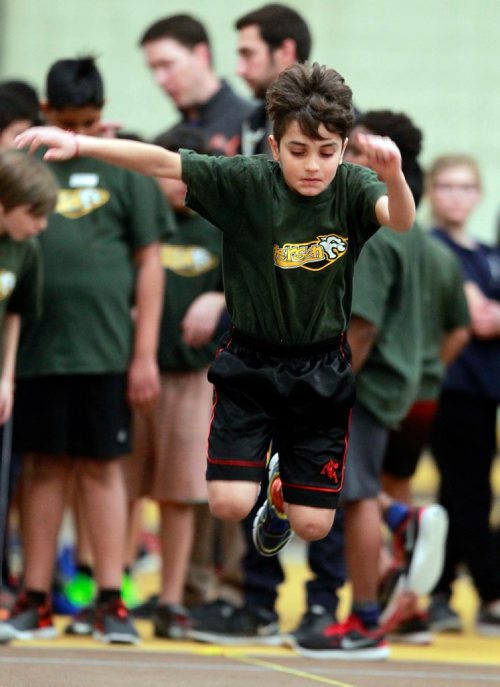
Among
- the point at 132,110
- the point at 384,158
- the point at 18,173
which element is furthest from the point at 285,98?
the point at 132,110

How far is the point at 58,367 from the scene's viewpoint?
17.0ft

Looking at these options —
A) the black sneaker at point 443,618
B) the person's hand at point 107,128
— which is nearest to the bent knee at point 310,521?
the person's hand at point 107,128

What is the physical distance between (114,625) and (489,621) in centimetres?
198

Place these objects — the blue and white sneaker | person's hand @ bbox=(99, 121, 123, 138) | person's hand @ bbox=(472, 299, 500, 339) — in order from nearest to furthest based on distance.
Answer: the blue and white sneaker
person's hand @ bbox=(99, 121, 123, 138)
person's hand @ bbox=(472, 299, 500, 339)

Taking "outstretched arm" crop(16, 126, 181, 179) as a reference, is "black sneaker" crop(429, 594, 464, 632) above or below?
below

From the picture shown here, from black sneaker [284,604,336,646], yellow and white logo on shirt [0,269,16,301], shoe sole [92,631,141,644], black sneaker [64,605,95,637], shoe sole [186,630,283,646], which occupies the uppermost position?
yellow and white logo on shirt [0,269,16,301]

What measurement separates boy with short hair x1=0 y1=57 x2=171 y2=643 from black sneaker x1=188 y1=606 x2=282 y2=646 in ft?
1.31

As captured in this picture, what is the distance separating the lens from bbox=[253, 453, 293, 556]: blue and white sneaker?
15.1ft

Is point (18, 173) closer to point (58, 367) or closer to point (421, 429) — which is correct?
point (58, 367)

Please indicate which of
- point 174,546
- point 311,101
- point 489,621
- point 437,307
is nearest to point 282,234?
point 311,101

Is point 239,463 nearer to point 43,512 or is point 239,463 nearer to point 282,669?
point 282,669

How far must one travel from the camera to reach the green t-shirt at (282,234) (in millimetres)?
4133

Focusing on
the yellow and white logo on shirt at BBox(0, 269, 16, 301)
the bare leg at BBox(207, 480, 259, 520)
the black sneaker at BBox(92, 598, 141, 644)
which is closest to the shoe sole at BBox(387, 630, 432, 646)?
the black sneaker at BBox(92, 598, 141, 644)

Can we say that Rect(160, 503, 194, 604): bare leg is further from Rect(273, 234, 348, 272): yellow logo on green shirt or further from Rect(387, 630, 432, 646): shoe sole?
Rect(273, 234, 348, 272): yellow logo on green shirt
